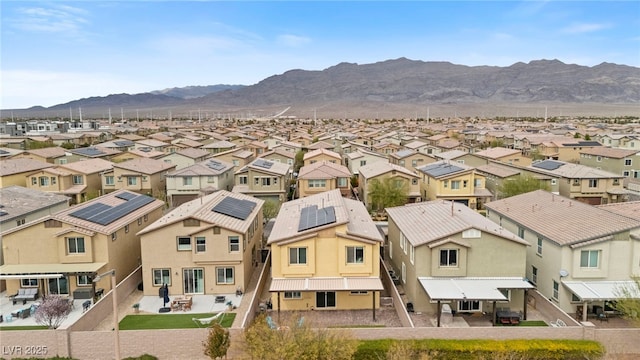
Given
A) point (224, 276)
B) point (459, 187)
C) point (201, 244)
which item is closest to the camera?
point (201, 244)

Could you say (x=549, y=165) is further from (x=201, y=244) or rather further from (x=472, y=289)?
(x=201, y=244)

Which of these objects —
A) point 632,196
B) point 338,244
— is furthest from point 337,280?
point 632,196

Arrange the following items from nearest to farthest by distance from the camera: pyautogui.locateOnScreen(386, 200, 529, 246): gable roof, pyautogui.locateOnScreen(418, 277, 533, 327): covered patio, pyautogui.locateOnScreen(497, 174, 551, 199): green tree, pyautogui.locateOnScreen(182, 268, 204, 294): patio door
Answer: pyautogui.locateOnScreen(418, 277, 533, 327): covered patio
pyautogui.locateOnScreen(386, 200, 529, 246): gable roof
pyautogui.locateOnScreen(182, 268, 204, 294): patio door
pyautogui.locateOnScreen(497, 174, 551, 199): green tree

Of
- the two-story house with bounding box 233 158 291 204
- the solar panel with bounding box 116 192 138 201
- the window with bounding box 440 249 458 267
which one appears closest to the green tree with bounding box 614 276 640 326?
the window with bounding box 440 249 458 267

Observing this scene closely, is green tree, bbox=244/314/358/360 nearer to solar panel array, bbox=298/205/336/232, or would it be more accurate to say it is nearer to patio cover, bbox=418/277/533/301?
patio cover, bbox=418/277/533/301

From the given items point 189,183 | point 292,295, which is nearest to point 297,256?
point 292,295

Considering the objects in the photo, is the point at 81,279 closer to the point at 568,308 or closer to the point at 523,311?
the point at 523,311

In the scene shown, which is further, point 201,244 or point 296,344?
point 201,244
